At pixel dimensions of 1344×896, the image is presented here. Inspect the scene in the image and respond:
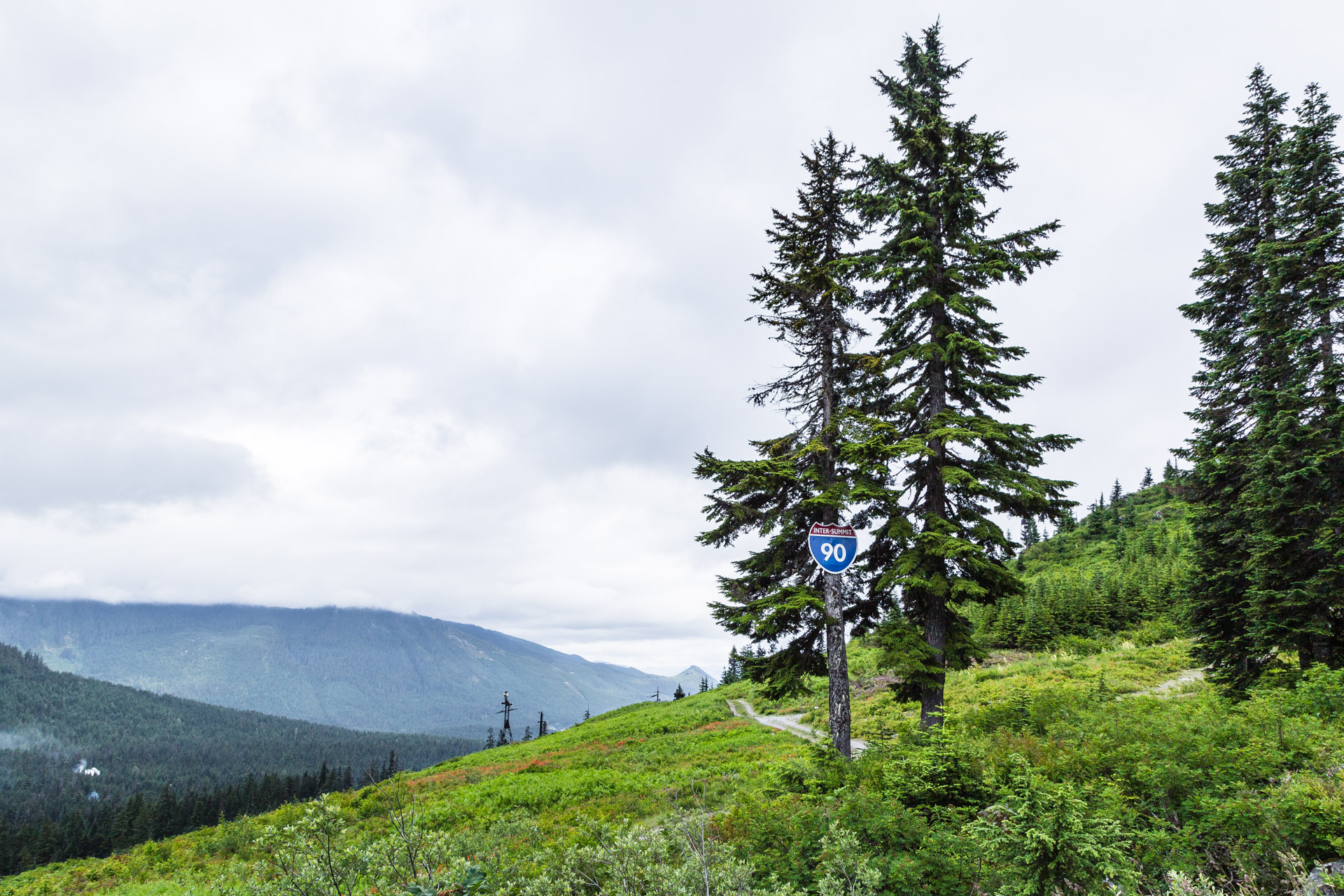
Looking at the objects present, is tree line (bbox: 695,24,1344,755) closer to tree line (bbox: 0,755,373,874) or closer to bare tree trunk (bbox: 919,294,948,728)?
bare tree trunk (bbox: 919,294,948,728)

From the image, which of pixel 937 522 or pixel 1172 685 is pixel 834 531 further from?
pixel 1172 685

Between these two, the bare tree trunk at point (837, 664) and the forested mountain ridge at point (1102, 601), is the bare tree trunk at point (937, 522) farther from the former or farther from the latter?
the forested mountain ridge at point (1102, 601)

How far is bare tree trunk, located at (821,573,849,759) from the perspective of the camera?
10992mm

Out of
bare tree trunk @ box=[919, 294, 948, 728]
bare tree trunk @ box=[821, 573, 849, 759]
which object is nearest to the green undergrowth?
bare tree trunk @ box=[821, 573, 849, 759]

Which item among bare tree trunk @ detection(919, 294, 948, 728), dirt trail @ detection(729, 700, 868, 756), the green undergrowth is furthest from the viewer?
dirt trail @ detection(729, 700, 868, 756)

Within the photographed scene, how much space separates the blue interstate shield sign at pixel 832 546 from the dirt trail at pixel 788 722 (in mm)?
10081

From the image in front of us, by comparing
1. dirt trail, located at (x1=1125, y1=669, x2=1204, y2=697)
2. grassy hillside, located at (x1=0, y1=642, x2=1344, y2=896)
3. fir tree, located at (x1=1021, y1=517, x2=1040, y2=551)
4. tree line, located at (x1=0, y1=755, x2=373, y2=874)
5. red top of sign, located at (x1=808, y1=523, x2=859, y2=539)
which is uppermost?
fir tree, located at (x1=1021, y1=517, x2=1040, y2=551)

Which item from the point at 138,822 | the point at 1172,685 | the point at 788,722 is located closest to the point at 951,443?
the point at 1172,685

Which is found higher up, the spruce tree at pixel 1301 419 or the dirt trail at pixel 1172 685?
the spruce tree at pixel 1301 419

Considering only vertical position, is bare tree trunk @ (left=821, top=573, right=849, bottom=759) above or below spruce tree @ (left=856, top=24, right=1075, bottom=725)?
below

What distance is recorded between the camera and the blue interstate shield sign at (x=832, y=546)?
10211mm

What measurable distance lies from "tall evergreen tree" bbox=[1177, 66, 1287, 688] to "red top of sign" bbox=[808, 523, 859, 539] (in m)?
9.68

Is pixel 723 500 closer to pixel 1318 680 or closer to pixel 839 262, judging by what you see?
pixel 839 262

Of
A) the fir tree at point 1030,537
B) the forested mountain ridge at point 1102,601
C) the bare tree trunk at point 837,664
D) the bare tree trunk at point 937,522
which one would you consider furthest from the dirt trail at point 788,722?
the fir tree at point 1030,537
